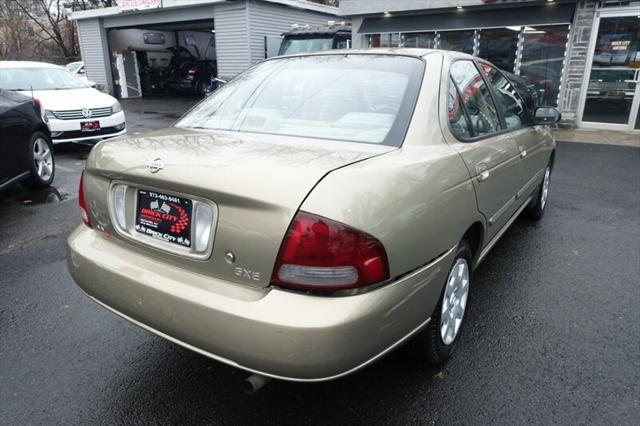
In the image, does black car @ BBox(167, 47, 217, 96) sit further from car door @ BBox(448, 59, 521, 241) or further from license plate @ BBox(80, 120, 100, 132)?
car door @ BBox(448, 59, 521, 241)

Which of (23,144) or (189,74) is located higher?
(23,144)

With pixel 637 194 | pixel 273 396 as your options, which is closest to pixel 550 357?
pixel 273 396

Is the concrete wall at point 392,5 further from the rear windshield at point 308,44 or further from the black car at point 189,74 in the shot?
the black car at point 189,74

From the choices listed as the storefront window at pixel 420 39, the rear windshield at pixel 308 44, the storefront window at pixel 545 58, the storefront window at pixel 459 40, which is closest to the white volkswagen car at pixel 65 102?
the rear windshield at pixel 308 44

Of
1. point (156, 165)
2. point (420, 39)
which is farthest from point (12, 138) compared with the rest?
point (420, 39)

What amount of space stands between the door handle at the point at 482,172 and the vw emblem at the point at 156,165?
1.61 m

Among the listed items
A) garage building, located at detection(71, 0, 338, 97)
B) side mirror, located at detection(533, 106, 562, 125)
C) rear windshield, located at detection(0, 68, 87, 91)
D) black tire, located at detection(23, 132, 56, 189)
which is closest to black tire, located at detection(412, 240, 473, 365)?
side mirror, located at detection(533, 106, 562, 125)

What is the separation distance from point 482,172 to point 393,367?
1177 mm

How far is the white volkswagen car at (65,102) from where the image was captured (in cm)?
812

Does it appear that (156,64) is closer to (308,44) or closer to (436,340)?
(308,44)

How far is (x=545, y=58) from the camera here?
1159cm

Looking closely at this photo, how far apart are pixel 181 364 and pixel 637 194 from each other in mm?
6004

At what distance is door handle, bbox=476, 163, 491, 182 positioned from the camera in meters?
2.53

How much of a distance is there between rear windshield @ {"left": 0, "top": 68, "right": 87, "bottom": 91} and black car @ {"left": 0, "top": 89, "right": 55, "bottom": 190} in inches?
140
